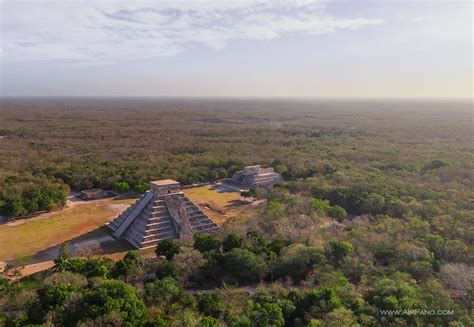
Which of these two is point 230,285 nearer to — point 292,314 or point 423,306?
point 292,314

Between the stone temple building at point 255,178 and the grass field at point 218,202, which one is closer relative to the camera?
the grass field at point 218,202

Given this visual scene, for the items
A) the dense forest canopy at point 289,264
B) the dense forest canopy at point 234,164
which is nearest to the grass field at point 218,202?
the dense forest canopy at point 289,264

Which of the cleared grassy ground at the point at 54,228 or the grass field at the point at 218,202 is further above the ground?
the cleared grassy ground at the point at 54,228

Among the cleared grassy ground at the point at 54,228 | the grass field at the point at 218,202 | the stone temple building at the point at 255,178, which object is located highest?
the stone temple building at the point at 255,178

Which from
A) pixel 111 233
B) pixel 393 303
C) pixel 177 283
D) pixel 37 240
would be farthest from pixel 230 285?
pixel 37 240

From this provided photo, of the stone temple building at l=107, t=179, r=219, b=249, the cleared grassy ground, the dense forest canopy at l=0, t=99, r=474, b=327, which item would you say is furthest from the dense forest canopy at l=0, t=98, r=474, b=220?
the stone temple building at l=107, t=179, r=219, b=249

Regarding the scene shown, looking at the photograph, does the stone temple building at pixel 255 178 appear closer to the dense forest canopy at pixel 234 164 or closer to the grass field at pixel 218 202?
the dense forest canopy at pixel 234 164

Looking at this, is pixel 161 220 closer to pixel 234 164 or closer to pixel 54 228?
pixel 54 228

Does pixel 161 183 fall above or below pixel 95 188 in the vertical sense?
above
